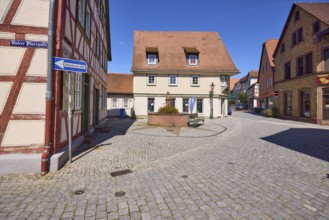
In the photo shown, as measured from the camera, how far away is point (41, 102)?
4.66 meters

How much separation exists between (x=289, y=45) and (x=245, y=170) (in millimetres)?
21312

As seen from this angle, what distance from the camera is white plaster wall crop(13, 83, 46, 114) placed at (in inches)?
178

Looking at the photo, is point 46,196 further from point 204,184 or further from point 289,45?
point 289,45

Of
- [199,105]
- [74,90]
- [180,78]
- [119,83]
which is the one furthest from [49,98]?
[119,83]

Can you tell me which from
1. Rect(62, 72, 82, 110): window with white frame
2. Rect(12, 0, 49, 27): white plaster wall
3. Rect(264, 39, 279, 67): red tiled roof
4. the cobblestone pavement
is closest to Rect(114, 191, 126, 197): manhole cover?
the cobblestone pavement

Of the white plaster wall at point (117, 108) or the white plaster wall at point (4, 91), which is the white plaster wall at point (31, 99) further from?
the white plaster wall at point (117, 108)

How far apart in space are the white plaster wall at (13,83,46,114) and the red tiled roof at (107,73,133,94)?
19896mm

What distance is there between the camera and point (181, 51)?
23.7 meters

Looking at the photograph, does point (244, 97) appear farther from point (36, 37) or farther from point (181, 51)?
point (36, 37)

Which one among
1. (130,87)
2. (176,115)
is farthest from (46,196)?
(130,87)

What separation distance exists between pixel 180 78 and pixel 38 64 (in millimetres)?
18407

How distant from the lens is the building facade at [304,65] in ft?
52.4

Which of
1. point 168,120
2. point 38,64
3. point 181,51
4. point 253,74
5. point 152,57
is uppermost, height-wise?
point 253,74

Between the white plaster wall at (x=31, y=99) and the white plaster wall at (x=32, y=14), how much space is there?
1.48m
